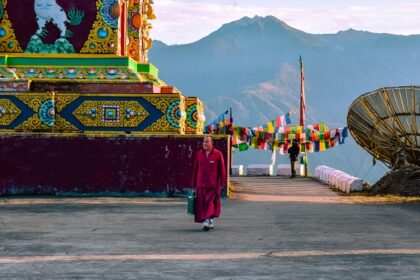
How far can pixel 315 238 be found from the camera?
12766 mm

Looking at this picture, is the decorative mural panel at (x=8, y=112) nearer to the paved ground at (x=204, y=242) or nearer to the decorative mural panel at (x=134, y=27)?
the paved ground at (x=204, y=242)

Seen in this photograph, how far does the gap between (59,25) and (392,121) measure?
13.3 meters

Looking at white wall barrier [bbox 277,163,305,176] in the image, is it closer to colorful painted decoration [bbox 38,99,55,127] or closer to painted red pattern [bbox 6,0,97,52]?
painted red pattern [bbox 6,0,97,52]

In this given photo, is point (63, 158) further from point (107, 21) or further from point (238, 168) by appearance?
point (238, 168)

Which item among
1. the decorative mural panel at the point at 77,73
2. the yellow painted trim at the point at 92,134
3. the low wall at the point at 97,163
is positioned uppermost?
the decorative mural panel at the point at 77,73

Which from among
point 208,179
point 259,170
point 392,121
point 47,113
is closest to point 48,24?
point 47,113

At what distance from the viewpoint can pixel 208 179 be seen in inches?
609

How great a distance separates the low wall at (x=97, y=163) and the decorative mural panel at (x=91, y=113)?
40cm

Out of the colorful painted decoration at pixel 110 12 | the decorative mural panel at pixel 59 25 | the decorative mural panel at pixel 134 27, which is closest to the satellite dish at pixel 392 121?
the decorative mural panel at pixel 134 27

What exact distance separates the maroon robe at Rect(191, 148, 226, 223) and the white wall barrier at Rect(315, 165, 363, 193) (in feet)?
45.9

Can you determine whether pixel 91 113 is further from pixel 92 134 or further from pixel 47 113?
pixel 47 113

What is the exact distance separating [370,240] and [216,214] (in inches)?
132

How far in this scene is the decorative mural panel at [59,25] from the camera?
23.9m

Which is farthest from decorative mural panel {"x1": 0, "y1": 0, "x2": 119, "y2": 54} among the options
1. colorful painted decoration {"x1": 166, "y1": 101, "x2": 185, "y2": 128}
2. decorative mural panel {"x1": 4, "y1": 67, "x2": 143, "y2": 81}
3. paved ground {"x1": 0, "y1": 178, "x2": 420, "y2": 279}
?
paved ground {"x1": 0, "y1": 178, "x2": 420, "y2": 279}
